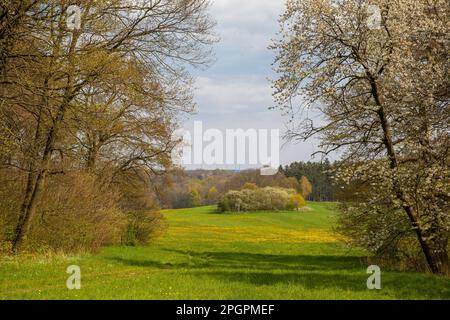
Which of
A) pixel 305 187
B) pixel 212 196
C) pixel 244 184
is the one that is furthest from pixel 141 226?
pixel 212 196

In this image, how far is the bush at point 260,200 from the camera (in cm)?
9331

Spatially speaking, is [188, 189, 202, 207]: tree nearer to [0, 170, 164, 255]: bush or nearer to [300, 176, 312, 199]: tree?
[300, 176, 312, 199]: tree

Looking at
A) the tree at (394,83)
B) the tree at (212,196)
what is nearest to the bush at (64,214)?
the tree at (394,83)

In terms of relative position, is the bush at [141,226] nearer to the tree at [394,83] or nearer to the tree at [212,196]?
the tree at [394,83]

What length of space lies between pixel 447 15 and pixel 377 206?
6637 mm

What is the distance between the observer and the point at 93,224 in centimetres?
2338

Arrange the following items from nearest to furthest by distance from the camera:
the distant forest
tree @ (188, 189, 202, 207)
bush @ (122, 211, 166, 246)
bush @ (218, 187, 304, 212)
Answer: bush @ (122, 211, 166, 246) < bush @ (218, 187, 304, 212) < the distant forest < tree @ (188, 189, 202, 207)

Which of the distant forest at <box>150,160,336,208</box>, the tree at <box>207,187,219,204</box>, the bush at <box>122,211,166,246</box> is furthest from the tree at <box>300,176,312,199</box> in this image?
the bush at <box>122,211,166,246</box>

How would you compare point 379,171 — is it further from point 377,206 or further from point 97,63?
point 97,63

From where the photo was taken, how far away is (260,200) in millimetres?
93562

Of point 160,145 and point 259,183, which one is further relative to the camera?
point 259,183

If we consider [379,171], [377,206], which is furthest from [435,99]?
[377,206]

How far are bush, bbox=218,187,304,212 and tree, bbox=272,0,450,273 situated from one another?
7834cm

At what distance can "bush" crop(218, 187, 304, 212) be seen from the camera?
306 feet
